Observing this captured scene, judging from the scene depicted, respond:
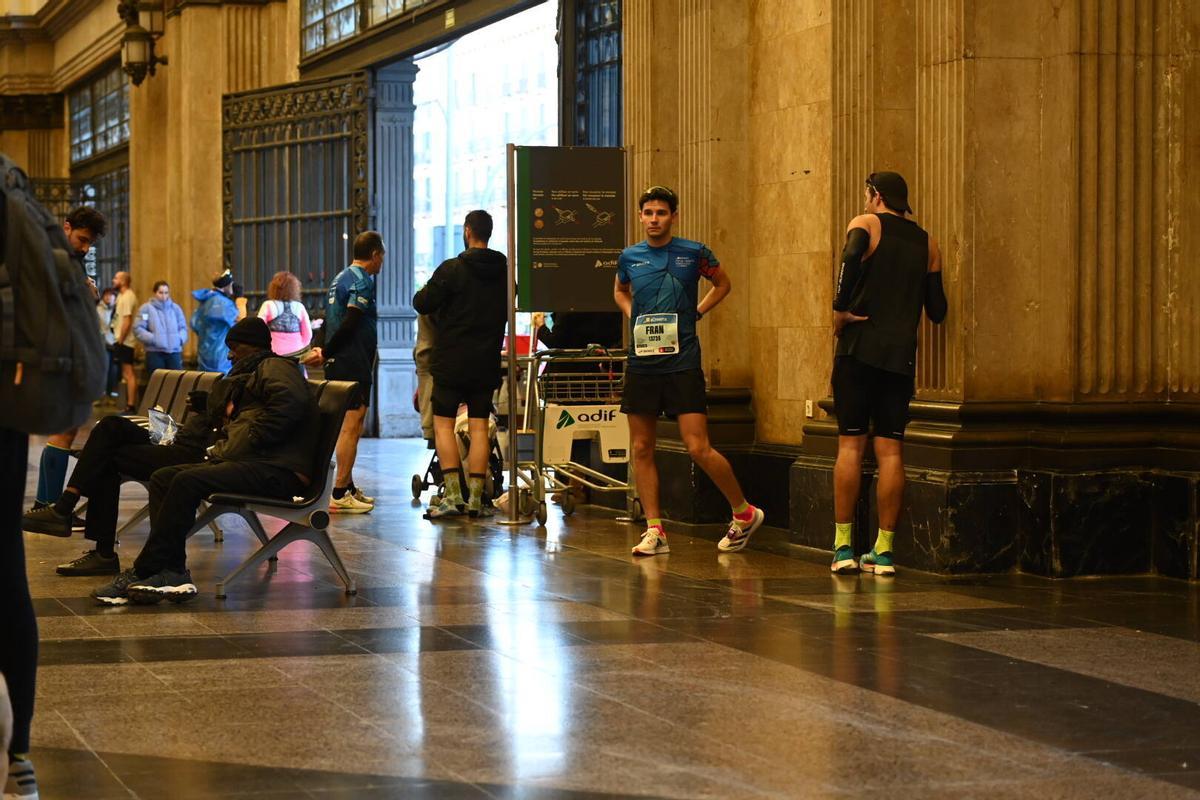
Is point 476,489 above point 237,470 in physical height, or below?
below

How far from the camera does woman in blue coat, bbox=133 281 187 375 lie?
2117 cm

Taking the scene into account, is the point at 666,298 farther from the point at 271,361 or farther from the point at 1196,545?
the point at 1196,545

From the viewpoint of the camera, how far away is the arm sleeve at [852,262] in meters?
8.63

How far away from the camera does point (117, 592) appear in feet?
25.5

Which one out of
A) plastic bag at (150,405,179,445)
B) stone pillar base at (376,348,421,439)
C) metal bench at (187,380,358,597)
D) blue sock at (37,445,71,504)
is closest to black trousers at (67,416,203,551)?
plastic bag at (150,405,179,445)

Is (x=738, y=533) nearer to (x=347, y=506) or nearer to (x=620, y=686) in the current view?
(x=347, y=506)

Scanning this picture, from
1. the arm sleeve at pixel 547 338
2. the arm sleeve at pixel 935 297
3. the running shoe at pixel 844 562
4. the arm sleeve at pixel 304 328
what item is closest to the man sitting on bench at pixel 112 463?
the running shoe at pixel 844 562

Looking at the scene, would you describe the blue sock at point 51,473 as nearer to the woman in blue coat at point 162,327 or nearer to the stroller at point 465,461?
the stroller at point 465,461

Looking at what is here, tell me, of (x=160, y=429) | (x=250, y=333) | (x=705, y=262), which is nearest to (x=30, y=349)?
(x=250, y=333)

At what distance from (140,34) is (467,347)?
39.4ft

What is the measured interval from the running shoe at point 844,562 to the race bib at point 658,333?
55.6 inches

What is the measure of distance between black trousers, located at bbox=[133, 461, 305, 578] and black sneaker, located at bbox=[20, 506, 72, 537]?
4.13 ft

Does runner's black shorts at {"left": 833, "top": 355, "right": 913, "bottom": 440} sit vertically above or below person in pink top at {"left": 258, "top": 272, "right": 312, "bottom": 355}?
below

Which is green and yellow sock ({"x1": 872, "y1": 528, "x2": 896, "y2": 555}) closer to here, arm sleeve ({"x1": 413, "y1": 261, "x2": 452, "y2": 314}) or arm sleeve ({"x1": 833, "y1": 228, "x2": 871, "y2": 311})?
arm sleeve ({"x1": 833, "y1": 228, "x2": 871, "y2": 311})
